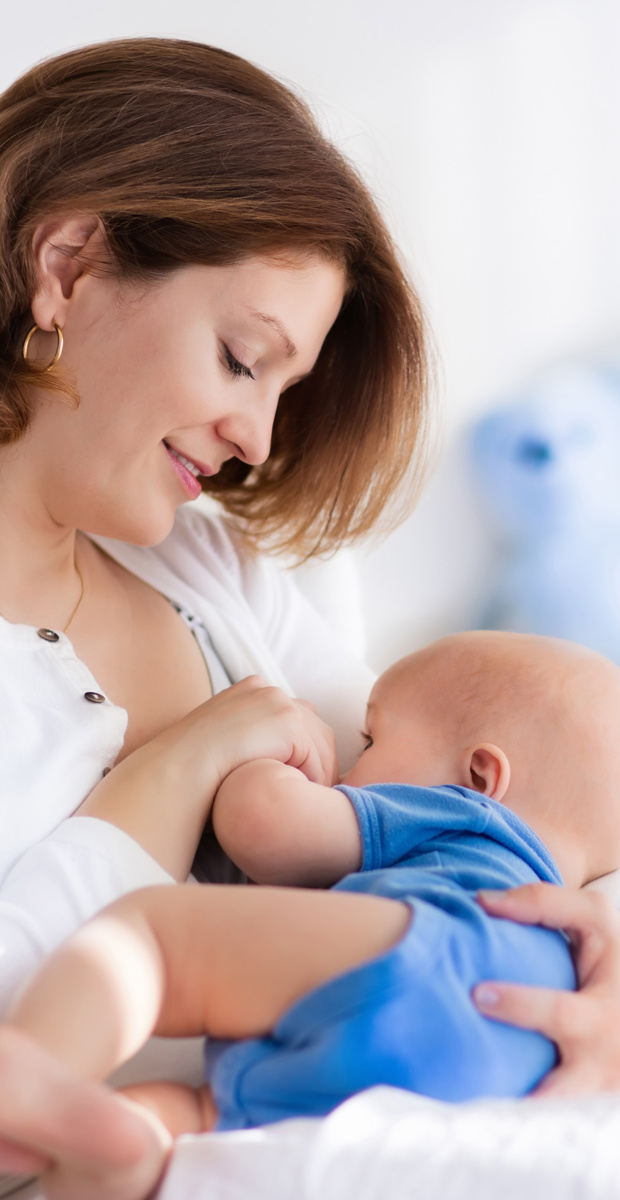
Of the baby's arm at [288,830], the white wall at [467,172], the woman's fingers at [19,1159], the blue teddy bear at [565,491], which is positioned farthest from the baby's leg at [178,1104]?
the blue teddy bear at [565,491]

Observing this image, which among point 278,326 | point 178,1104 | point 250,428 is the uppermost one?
point 278,326

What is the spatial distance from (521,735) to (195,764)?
38 cm

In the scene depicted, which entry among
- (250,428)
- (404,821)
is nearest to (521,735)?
(404,821)

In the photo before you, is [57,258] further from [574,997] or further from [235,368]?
[574,997]

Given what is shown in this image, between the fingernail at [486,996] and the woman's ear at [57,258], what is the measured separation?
0.95 meters

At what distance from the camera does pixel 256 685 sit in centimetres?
128

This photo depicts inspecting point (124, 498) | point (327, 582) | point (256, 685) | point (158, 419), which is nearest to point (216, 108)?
point (158, 419)

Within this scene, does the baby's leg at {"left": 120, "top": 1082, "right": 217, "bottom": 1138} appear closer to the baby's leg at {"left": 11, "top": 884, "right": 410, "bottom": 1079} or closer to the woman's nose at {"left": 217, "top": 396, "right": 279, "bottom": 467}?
the baby's leg at {"left": 11, "top": 884, "right": 410, "bottom": 1079}

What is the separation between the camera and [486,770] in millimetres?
1136

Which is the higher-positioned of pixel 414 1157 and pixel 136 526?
pixel 136 526

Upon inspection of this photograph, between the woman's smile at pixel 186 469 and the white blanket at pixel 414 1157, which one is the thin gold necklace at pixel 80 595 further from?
the white blanket at pixel 414 1157

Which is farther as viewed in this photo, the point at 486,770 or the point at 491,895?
the point at 486,770

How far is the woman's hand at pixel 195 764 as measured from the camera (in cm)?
106

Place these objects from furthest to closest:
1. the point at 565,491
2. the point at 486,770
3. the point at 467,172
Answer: the point at 565,491 → the point at 467,172 → the point at 486,770
